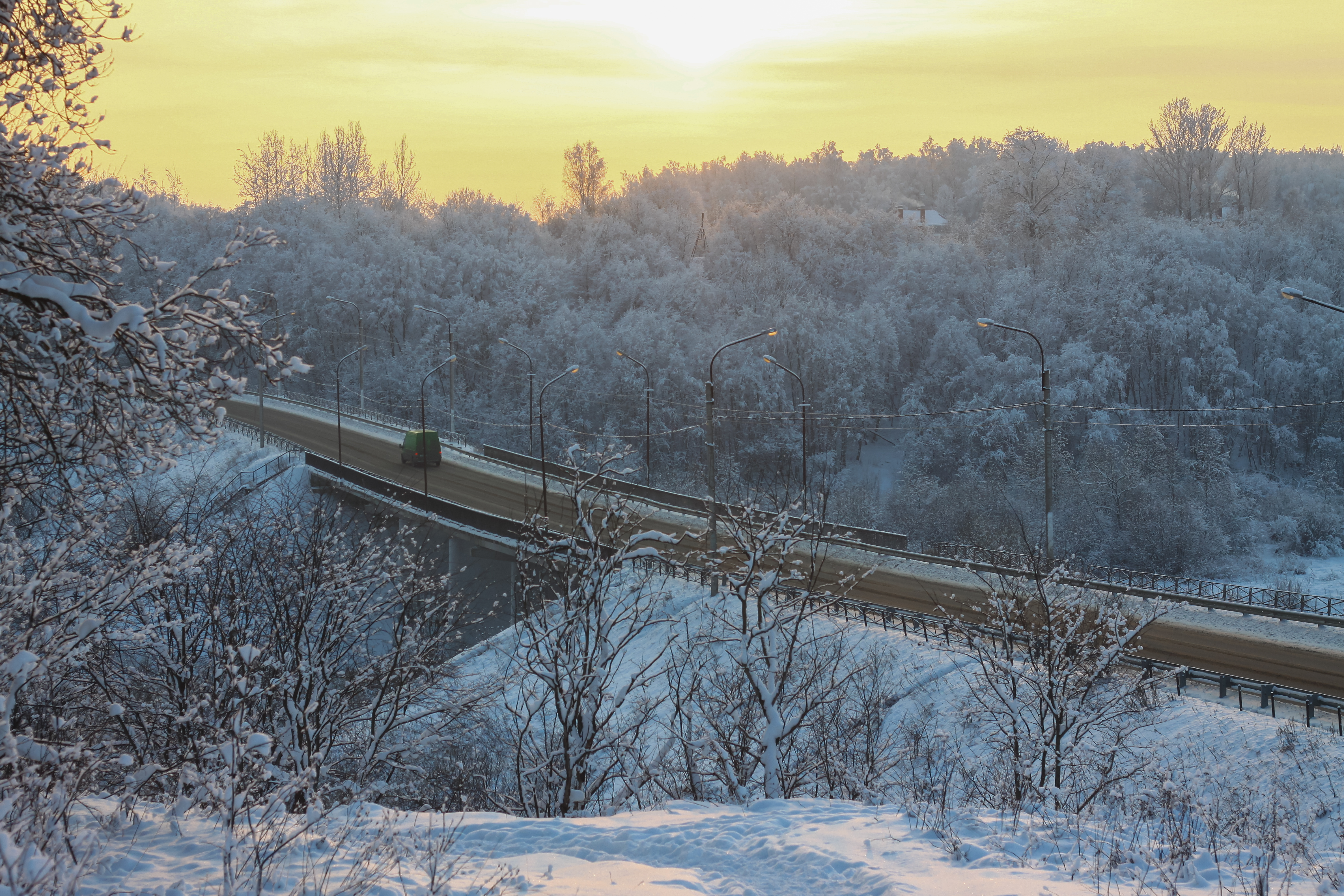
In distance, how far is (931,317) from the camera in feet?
229

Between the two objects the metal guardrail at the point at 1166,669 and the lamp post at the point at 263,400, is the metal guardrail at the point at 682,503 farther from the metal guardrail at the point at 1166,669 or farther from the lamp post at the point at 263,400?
the lamp post at the point at 263,400

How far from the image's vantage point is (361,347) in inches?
2242

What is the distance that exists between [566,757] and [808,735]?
29.7 ft

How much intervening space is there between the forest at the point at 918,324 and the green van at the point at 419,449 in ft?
23.4

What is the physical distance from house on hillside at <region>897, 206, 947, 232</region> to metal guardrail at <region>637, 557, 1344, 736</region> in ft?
240

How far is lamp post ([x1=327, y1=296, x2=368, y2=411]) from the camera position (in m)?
60.7

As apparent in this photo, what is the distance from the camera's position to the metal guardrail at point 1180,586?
26094mm

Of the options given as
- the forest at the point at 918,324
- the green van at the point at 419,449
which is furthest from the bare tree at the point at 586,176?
the green van at the point at 419,449

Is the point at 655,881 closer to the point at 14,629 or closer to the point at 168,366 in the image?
the point at 168,366

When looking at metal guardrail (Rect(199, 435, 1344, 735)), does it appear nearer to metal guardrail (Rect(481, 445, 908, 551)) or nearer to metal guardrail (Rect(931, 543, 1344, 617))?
metal guardrail (Rect(481, 445, 908, 551))

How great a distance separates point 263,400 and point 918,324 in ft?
145

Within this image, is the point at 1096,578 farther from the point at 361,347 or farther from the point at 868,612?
the point at 361,347

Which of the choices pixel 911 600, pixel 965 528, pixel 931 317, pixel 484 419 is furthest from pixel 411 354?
pixel 911 600

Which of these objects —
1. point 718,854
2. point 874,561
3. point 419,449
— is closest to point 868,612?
point 874,561
